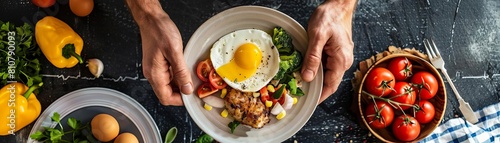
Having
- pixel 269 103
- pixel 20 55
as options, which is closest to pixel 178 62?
pixel 269 103

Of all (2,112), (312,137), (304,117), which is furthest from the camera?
(312,137)

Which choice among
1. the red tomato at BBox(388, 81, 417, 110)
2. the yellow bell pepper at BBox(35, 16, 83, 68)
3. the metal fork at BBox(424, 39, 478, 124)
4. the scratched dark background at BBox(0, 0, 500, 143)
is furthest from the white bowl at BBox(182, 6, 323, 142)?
the metal fork at BBox(424, 39, 478, 124)

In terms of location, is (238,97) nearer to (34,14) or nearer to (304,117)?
(304,117)

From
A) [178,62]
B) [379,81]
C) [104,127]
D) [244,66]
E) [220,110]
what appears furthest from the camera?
[379,81]

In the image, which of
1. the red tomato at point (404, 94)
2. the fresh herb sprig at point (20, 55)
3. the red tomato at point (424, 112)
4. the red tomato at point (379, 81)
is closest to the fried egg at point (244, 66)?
the red tomato at point (379, 81)

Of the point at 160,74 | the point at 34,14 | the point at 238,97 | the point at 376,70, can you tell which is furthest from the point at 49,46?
the point at 376,70

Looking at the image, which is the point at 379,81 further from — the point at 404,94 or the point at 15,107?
the point at 15,107

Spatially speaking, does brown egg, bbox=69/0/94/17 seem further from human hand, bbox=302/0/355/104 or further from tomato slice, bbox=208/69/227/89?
human hand, bbox=302/0/355/104
